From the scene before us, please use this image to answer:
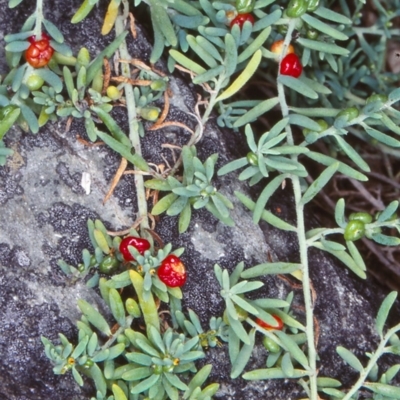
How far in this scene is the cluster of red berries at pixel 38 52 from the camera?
Answer: 246 centimetres

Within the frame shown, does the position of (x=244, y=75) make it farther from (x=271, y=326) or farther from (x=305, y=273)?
(x=271, y=326)

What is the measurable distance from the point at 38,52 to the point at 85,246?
83 centimetres

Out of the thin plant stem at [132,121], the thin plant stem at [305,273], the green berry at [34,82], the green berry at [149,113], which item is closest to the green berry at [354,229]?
the thin plant stem at [305,273]

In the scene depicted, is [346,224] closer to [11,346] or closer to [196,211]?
[196,211]

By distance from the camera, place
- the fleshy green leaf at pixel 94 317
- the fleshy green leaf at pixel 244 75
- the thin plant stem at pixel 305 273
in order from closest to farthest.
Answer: the fleshy green leaf at pixel 94 317
the thin plant stem at pixel 305 273
the fleshy green leaf at pixel 244 75

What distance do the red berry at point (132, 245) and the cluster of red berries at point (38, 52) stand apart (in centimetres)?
82

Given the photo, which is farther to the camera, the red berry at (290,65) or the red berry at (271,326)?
the red berry at (290,65)

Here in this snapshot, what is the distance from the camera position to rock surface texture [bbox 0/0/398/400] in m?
2.44

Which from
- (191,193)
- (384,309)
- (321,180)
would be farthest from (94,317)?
(384,309)

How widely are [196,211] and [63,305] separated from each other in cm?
70

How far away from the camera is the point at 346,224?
8.27 feet

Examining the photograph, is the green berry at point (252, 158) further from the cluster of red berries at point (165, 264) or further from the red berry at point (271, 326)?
the red berry at point (271, 326)

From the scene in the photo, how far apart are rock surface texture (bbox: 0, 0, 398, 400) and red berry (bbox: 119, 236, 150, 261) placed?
0.18 m

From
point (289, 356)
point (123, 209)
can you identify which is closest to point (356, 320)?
point (289, 356)
